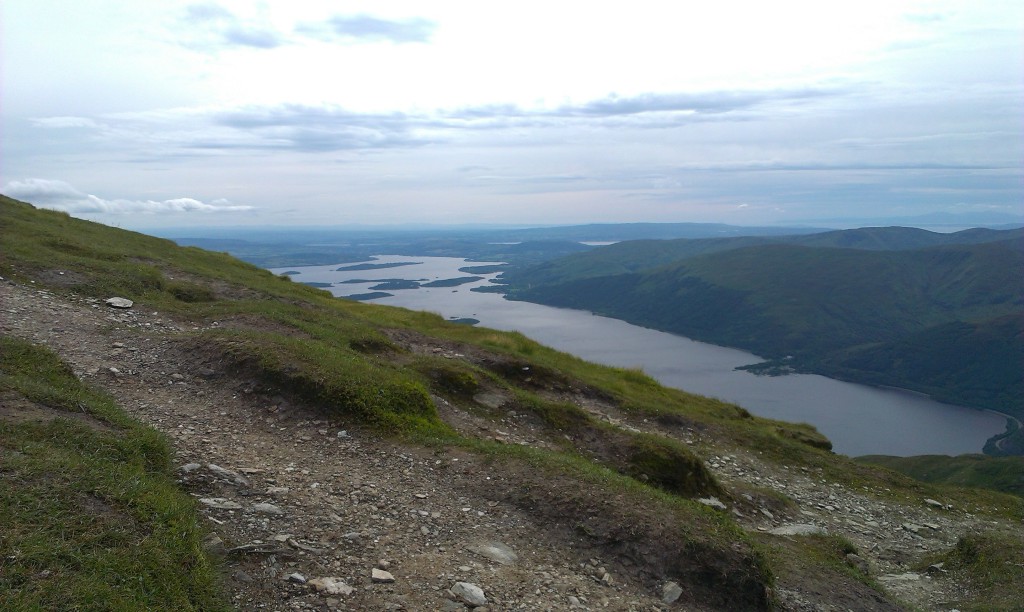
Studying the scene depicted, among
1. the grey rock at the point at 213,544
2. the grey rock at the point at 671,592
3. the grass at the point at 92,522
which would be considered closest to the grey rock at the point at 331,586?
the grass at the point at 92,522

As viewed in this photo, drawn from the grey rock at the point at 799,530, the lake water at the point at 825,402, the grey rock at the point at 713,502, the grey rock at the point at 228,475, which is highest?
the grey rock at the point at 228,475

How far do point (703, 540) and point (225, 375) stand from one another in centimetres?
1192

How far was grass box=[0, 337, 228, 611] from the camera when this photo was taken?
608 cm

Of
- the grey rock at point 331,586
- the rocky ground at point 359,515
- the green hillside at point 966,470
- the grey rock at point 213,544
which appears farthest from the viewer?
the green hillside at point 966,470

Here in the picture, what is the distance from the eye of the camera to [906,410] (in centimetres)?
15688

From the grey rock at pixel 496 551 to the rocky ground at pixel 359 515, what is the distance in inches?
1.0

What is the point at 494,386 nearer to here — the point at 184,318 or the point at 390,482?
the point at 390,482

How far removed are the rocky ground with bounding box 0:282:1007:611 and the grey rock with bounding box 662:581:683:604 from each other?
0.03m

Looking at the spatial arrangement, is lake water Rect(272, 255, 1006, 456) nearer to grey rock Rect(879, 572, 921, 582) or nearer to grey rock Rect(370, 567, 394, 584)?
grey rock Rect(879, 572, 921, 582)

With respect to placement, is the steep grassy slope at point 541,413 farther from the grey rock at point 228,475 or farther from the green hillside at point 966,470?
the green hillside at point 966,470

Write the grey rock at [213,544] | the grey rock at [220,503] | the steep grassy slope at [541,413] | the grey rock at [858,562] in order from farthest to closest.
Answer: the grey rock at [858,562] < the steep grassy slope at [541,413] < the grey rock at [220,503] < the grey rock at [213,544]

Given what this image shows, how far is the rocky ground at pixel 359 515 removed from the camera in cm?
852

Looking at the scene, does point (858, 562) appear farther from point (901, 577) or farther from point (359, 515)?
point (359, 515)

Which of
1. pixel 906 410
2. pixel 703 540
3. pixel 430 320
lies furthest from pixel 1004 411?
pixel 703 540
